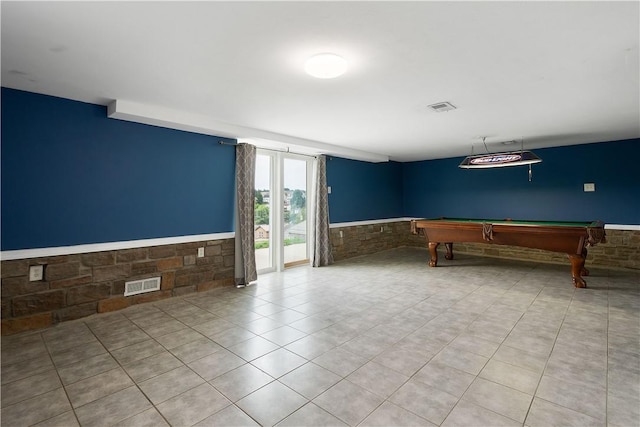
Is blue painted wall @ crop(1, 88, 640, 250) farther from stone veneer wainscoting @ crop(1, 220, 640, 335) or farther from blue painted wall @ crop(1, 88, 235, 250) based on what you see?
stone veneer wainscoting @ crop(1, 220, 640, 335)

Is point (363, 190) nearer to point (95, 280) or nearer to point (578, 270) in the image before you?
point (578, 270)

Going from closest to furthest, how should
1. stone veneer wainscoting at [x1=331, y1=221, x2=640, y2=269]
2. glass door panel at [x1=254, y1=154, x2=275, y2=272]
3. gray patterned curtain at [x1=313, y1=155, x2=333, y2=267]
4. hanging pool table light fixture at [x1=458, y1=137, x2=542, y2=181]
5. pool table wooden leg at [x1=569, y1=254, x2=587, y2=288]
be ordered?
pool table wooden leg at [x1=569, y1=254, x2=587, y2=288], hanging pool table light fixture at [x1=458, y1=137, x2=542, y2=181], glass door panel at [x1=254, y1=154, x2=275, y2=272], stone veneer wainscoting at [x1=331, y1=221, x2=640, y2=269], gray patterned curtain at [x1=313, y1=155, x2=333, y2=267]

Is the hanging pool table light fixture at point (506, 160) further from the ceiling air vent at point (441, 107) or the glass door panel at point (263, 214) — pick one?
the glass door panel at point (263, 214)

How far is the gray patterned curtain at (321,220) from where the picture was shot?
5676 millimetres

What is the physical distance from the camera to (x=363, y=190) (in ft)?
22.6

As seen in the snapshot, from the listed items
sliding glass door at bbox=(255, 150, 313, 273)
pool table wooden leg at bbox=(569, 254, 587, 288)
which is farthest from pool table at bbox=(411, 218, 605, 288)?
sliding glass door at bbox=(255, 150, 313, 273)

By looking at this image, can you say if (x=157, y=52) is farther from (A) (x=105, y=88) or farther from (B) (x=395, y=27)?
(B) (x=395, y=27)

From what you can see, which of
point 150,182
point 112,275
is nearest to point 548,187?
point 150,182

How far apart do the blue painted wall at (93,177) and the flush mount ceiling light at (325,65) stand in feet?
7.75

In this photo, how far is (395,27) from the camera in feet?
6.11

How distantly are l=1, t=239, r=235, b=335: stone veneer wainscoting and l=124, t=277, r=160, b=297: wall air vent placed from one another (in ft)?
0.15

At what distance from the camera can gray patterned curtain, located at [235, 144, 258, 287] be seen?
4.45 meters

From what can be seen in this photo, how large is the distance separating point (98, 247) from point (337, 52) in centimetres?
313

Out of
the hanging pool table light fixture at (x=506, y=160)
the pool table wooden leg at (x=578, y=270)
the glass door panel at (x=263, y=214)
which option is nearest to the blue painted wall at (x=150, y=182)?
the glass door panel at (x=263, y=214)
